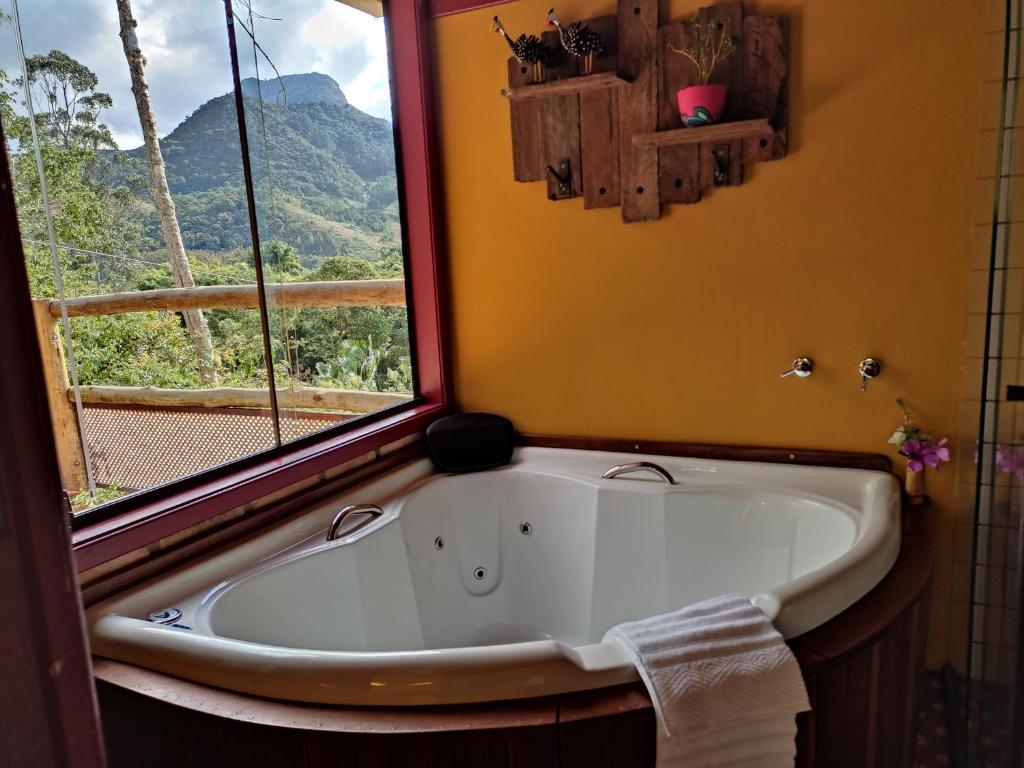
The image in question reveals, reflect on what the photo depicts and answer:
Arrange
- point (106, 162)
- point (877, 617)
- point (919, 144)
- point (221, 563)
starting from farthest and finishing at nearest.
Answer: point (919, 144), point (106, 162), point (221, 563), point (877, 617)

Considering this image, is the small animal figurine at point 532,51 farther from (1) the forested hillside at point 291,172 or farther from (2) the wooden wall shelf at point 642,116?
(1) the forested hillside at point 291,172

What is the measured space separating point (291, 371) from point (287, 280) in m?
0.32

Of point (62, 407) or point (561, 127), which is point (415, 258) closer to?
point (561, 127)

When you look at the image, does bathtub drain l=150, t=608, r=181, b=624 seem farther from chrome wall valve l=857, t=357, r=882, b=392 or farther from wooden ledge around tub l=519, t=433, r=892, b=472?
chrome wall valve l=857, t=357, r=882, b=392

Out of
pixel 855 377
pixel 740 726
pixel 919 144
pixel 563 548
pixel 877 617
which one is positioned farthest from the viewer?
pixel 563 548

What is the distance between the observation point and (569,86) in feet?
7.16

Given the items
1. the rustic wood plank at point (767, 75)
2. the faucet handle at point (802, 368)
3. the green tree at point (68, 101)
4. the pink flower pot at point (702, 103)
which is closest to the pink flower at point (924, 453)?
the faucet handle at point (802, 368)

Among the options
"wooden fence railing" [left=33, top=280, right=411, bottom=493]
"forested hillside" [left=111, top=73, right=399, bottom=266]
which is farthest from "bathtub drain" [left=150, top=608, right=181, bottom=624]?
"forested hillside" [left=111, top=73, right=399, bottom=266]

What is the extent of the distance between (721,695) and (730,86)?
5.46ft

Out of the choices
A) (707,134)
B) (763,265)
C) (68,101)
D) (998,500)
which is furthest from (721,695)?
(68,101)

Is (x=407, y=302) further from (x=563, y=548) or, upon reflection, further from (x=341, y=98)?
(x=563, y=548)

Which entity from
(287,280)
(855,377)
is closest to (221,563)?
(287,280)

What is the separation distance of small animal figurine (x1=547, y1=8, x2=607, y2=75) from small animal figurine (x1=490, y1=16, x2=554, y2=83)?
66mm

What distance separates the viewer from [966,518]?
1634 mm
